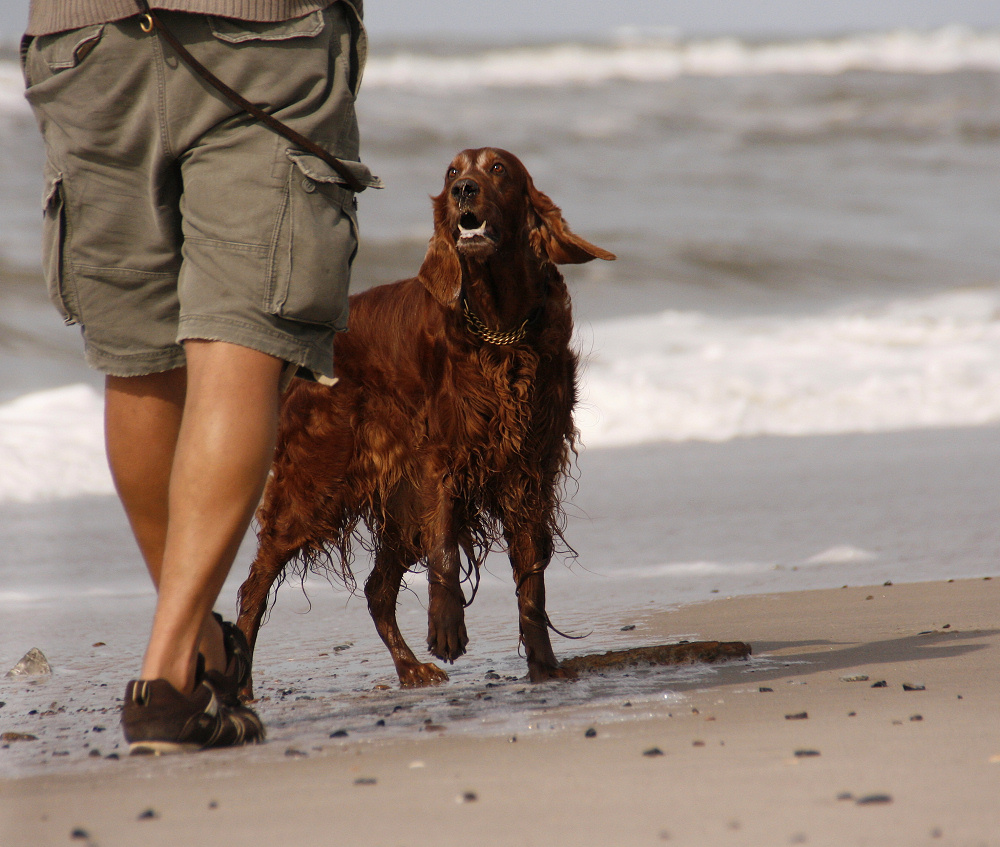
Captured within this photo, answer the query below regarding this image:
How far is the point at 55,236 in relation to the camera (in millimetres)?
2270

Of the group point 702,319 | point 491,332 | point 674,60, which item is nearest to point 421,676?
point 491,332

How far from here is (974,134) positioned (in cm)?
1970

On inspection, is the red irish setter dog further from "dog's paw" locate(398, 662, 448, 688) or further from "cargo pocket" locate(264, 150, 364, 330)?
"cargo pocket" locate(264, 150, 364, 330)

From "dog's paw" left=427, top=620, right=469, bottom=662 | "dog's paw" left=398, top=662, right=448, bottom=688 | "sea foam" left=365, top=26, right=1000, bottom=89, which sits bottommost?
"dog's paw" left=398, top=662, right=448, bottom=688

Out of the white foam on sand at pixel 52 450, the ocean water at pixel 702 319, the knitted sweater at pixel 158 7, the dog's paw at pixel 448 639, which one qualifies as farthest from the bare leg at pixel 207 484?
the white foam on sand at pixel 52 450

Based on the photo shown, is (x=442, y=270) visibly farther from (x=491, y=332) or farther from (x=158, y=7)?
(x=158, y=7)

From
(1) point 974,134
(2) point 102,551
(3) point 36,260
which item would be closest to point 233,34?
(2) point 102,551

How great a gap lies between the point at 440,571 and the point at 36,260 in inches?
387

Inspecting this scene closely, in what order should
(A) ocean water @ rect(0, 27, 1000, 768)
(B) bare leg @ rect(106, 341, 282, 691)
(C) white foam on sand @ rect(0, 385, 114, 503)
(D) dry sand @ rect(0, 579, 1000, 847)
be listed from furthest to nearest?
1. (C) white foam on sand @ rect(0, 385, 114, 503)
2. (A) ocean water @ rect(0, 27, 1000, 768)
3. (B) bare leg @ rect(106, 341, 282, 691)
4. (D) dry sand @ rect(0, 579, 1000, 847)

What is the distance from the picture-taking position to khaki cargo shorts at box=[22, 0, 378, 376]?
84.0 inches

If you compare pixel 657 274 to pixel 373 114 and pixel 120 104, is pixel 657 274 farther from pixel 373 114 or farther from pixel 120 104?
pixel 120 104

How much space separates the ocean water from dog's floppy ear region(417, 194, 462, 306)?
3.38 ft

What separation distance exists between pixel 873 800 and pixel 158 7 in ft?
5.63

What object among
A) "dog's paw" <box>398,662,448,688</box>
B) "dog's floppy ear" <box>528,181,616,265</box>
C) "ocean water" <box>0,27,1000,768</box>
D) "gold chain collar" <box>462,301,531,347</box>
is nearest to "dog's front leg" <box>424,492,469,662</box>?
"dog's paw" <box>398,662,448,688</box>
